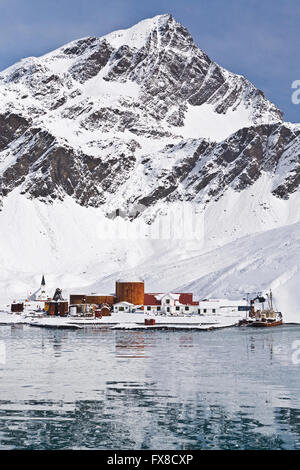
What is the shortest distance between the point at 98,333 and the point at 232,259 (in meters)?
91.5

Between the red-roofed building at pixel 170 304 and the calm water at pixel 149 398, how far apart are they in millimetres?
69156

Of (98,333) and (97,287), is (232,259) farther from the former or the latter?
(98,333)

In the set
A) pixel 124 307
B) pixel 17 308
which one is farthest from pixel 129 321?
pixel 17 308

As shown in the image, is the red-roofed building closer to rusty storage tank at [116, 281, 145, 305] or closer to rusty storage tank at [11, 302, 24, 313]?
rusty storage tank at [116, 281, 145, 305]

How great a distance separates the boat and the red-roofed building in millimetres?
13440

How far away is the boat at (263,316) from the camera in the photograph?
116m

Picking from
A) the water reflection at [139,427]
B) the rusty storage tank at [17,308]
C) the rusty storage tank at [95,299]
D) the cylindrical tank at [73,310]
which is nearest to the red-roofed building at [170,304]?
the rusty storage tank at [95,299]

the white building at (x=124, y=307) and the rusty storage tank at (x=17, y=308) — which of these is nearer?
the white building at (x=124, y=307)

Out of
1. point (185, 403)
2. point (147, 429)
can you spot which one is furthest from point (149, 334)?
point (147, 429)

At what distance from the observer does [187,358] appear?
60.6 metres

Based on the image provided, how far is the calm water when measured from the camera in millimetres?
28625

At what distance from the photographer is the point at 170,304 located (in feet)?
465

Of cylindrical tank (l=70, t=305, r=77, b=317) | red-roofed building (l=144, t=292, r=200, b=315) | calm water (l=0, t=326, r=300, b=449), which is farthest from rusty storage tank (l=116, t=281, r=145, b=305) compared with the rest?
calm water (l=0, t=326, r=300, b=449)

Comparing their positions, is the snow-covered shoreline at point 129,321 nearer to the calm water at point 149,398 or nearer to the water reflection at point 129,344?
the water reflection at point 129,344
